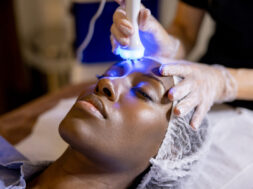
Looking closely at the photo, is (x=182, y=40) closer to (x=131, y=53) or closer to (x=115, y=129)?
(x=131, y=53)

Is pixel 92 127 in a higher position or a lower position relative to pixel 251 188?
higher

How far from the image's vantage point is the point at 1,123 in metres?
1.52

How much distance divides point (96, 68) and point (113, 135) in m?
1.61

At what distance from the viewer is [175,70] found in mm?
1001

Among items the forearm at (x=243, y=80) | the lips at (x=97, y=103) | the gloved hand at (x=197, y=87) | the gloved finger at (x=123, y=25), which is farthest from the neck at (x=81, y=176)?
the forearm at (x=243, y=80)

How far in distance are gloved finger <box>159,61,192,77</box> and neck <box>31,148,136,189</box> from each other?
0.32m

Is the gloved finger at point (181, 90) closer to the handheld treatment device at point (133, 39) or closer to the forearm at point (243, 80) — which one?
the handheld treatment device at point (133, 39)

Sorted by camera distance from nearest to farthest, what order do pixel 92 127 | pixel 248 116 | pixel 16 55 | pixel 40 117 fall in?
pixel 92 127 → pixel 248 116 → pixel 40 117 → pixel 16 55

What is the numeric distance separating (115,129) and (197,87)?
0.34m

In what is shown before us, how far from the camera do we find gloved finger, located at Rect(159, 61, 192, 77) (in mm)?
971

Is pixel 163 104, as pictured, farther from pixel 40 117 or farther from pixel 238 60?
pixel 40 117

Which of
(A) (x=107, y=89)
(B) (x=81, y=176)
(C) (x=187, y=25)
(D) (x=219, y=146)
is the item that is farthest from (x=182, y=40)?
(B) (x=81, y=176)

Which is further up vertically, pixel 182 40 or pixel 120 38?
pixel 120 38

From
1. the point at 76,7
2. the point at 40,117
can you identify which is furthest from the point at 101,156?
the point at 76,7
